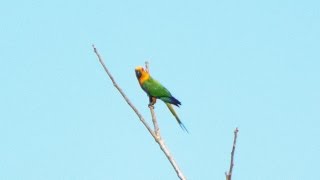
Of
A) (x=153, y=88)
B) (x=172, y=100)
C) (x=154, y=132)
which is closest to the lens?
(x=154, y=132)

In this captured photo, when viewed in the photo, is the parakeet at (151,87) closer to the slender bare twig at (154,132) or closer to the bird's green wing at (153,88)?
the bird's green wing at (153,88)

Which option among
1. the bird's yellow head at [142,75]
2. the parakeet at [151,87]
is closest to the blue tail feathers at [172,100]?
the parakeet at [151,87]

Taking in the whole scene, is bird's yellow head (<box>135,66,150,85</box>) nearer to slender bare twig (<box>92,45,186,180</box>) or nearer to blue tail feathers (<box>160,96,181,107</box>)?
blue tail feathers (<box>160,96,181,107</box>)

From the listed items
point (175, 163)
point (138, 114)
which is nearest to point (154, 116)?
point (138, 114)

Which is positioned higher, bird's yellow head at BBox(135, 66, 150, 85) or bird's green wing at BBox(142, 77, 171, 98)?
bird's yellow head at BBox(135, 66, 150, 85)

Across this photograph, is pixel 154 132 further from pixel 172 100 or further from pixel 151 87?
pixel 151 87

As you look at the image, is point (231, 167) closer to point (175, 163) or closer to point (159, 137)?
point (175, 163)

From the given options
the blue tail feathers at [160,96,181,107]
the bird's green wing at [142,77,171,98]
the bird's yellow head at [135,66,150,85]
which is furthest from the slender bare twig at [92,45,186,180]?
the bird's yellow head at [135,66,150,85]

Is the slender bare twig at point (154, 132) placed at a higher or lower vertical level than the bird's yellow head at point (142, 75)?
lower

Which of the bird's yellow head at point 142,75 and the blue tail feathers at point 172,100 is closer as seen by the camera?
the blue tail feathers at point 172,100

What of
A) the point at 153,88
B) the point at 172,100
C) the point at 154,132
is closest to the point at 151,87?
the point at 153,88

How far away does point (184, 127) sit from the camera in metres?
7.66

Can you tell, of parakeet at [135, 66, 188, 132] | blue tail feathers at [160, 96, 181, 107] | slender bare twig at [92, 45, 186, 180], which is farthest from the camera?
parakeet at [135, 66, 188, 132]

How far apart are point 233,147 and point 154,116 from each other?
2019mm
